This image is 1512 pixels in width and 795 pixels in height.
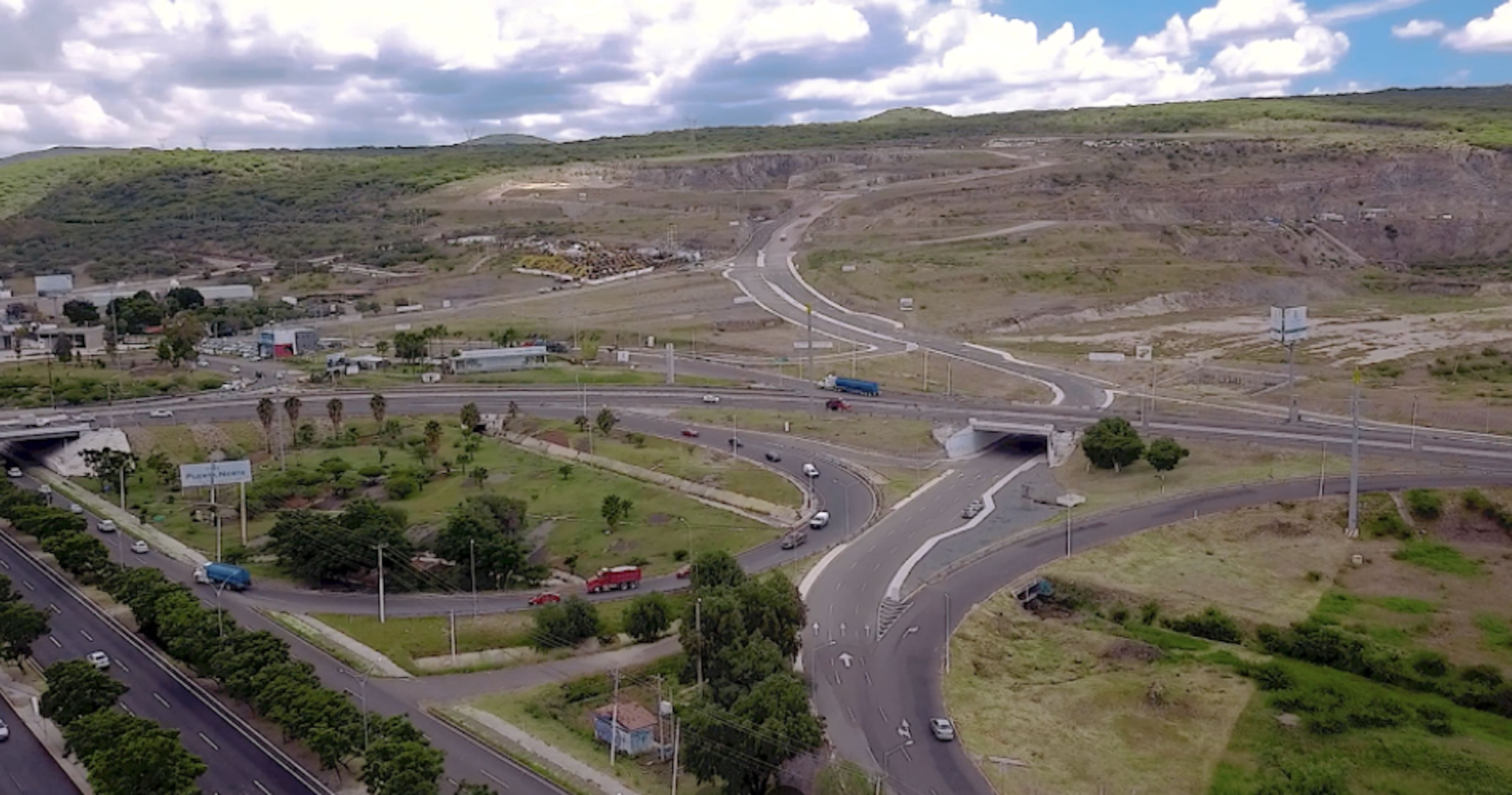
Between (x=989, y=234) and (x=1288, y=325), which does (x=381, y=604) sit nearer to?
(x=1288, y=325)

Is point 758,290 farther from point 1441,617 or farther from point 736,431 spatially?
point 1441,617

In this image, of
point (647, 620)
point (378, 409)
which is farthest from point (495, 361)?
point (647, 620)

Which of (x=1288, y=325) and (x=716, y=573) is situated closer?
(x=716, y=573)

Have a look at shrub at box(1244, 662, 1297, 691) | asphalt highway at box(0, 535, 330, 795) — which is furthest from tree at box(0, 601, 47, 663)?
shrub at box(1244, 662, 1297, 691)

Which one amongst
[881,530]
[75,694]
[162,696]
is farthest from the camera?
[881,530]

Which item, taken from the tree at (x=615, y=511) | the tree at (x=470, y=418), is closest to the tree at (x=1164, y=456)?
the tree at (x=615, y=511)

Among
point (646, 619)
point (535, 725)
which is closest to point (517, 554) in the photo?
point (646, 619)

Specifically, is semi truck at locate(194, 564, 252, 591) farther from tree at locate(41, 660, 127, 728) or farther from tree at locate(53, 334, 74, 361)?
tree at locate(53, 334, 74, 361)
